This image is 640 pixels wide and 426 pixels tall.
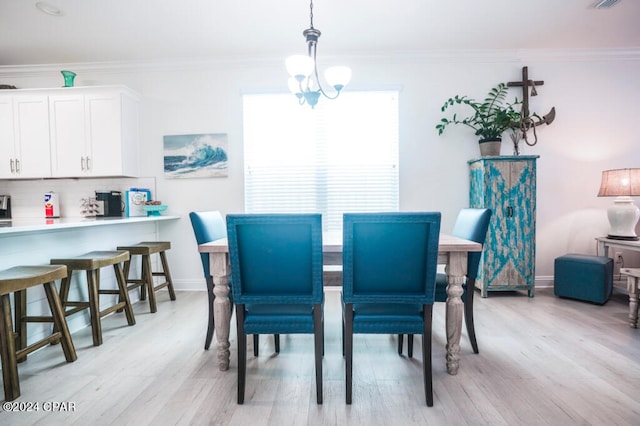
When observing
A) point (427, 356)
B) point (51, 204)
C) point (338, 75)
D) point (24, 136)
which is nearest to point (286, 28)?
point (338, 75)

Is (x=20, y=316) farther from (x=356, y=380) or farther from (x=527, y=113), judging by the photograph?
(x=527, y=113)

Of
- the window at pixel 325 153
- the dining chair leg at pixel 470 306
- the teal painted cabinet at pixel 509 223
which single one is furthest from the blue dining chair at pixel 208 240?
the teal painted cabinet at pixel 509 223

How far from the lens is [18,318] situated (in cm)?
196

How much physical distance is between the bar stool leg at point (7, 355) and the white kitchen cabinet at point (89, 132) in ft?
7.09

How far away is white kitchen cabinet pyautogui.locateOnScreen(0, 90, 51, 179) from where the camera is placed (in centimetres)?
344

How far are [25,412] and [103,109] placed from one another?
3.04 m

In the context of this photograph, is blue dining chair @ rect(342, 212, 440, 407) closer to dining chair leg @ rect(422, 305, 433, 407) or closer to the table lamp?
dining chair leg @ rect(422, 305, 433, 407)

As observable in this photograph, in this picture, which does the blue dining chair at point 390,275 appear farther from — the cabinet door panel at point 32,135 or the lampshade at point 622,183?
the cabinet door panel at point 32,135

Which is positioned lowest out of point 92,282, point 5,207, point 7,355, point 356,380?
point 356,380

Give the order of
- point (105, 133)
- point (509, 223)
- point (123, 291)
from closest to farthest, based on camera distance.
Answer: point (123, 291), point (509, 223), point (105, 133)

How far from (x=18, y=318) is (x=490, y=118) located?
14.9 feet

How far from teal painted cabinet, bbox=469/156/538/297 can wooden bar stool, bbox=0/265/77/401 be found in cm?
358

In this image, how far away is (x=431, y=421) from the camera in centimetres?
141

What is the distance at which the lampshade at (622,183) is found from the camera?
9.71 feet
